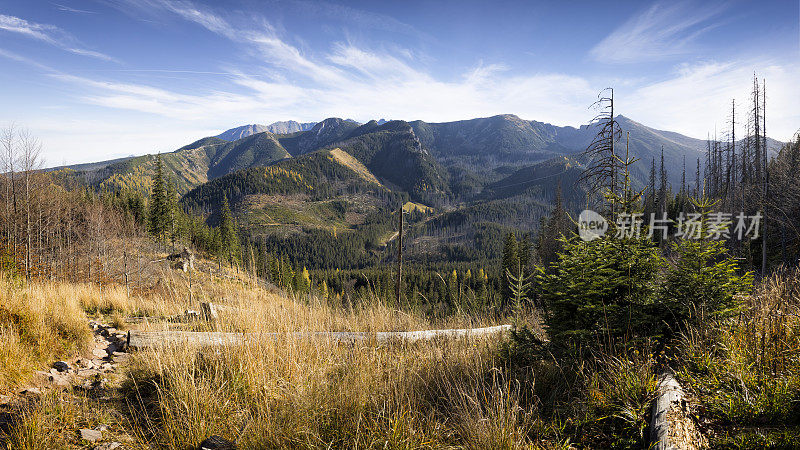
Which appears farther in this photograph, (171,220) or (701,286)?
(171,220)

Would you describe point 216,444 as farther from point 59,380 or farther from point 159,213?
point 159,213

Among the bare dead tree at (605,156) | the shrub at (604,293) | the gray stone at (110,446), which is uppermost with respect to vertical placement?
the bare dead tree at (605,156)

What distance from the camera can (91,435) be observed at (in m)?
2.95

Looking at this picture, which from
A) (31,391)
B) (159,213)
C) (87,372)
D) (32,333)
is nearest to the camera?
(31,391)

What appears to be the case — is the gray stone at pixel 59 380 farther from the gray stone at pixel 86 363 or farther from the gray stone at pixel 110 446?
the gray stone at pixel 110 446

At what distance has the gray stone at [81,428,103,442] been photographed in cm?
291

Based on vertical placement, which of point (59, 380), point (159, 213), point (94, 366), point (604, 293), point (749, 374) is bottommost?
point (94, 366)

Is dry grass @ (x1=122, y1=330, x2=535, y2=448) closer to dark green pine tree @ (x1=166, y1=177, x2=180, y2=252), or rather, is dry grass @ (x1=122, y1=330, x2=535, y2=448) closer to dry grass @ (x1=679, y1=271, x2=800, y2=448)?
dry grass @ (x1=679, y1=271, x2=800, y2=448)

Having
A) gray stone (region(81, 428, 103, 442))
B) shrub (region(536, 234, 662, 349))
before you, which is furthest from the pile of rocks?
shrub (region(536, 234, 662, 349))

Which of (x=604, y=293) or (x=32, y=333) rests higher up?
(x=604, y=293)

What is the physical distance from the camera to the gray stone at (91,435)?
9.55 feet

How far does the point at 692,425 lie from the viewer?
8.87ft

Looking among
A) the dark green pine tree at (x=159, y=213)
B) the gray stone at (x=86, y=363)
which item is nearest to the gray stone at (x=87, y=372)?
the gray stone at (x=86, y=363)

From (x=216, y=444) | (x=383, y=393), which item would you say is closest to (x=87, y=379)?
(x=216, y=444)
